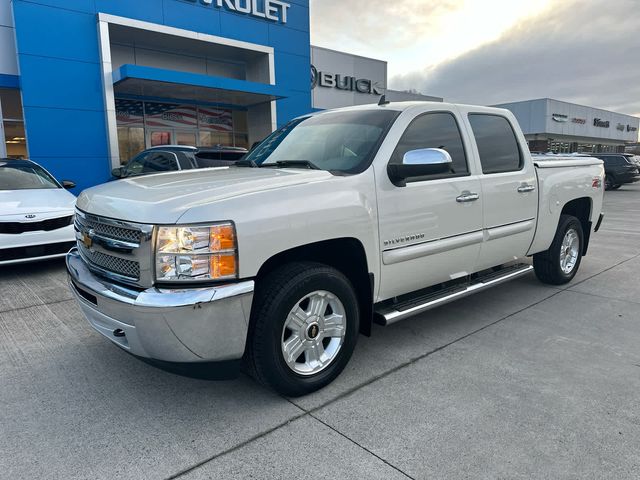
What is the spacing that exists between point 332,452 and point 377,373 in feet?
3.20

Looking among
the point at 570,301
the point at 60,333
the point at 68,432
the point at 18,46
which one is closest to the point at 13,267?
the point at 60,333

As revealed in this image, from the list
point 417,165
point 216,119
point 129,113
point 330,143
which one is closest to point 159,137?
point 129,113

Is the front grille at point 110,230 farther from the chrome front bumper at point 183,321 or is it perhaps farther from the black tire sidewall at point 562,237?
the black tire sidewall at point 562,237

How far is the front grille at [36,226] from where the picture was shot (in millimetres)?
5863

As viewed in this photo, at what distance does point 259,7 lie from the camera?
54.5 ft

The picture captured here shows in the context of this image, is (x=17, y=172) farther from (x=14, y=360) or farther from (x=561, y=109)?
(x=561, y=109)

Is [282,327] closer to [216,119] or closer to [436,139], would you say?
[436,139]

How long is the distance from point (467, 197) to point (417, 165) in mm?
825

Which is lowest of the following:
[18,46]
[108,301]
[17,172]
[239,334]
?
[239,334]

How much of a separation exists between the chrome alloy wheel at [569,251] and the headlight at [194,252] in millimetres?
4330

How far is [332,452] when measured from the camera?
248 centimetres

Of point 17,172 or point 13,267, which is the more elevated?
point 17,172

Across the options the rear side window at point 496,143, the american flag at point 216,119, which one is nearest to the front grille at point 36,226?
the rear side window at point 496,143

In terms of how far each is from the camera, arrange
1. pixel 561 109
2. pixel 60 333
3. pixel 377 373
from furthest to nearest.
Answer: pixel 561 109
pixel 60 333
pixel 377 373
